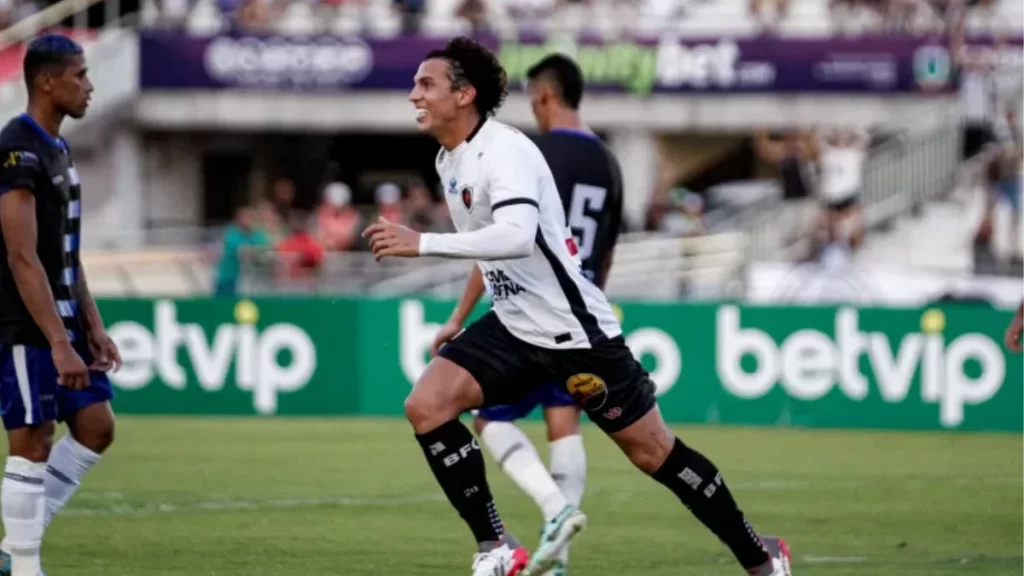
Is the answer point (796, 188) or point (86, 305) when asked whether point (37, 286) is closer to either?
point (86, 305)

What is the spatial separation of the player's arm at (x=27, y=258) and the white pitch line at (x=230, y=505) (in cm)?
348

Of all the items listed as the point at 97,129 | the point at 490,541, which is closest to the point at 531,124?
the point at 97,129

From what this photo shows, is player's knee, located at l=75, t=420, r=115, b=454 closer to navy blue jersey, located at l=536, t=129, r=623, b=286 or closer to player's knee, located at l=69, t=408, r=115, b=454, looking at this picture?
player's knee, located at l=69, t=408, r=115, b=454

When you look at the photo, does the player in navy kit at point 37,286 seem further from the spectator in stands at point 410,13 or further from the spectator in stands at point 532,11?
the spectator in stands at point 410,13

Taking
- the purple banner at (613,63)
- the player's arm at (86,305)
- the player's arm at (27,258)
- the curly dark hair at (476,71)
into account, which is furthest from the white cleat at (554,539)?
the purple banner at (613,63)

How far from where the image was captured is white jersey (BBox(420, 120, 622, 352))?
7.89 metres

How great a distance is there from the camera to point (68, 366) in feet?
27.0

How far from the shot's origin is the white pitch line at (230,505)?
459 inches

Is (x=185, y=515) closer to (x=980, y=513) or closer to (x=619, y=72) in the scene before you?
(x=980, y=513)

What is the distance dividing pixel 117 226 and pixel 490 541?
95.2 feet

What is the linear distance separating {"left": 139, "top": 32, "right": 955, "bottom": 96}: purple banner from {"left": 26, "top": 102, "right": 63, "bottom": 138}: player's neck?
22.4m

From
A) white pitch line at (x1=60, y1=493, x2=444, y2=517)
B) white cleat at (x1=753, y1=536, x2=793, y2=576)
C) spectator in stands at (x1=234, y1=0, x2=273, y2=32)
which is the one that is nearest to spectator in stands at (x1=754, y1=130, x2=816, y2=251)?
spectator in stands at (x1=234, y1=0, x2=273, y2=32)

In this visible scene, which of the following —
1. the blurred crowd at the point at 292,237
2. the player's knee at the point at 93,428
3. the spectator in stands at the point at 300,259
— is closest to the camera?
the player's knee at the point at 93,428

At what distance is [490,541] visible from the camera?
8180 millimetres
